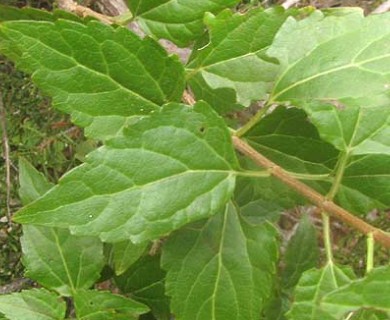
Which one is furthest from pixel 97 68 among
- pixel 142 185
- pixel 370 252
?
pixel 370 252

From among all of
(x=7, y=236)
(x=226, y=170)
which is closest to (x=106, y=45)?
(x=226, y=170)

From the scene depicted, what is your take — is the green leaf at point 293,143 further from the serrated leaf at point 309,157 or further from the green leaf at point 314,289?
the green leaf at point 314,289

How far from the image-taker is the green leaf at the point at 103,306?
40.4 inches

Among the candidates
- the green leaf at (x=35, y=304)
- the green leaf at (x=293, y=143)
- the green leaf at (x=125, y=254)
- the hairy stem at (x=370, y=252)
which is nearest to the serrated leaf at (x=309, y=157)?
the green leaf at (x=293, y=143)

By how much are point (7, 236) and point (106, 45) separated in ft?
1.88

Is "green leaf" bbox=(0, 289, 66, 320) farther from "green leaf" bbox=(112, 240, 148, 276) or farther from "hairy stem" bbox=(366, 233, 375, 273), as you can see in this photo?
"hairy stem" bbox=(366, 233, 375, 273)

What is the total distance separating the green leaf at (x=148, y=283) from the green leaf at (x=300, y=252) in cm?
35

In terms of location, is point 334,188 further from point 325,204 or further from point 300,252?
point 300,252

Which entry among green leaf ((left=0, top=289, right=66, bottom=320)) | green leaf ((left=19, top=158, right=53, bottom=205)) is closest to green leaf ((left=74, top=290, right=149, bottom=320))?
green leaf ((left=0, top=289, right=66, bottom=320))

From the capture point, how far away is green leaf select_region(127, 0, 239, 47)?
101cm

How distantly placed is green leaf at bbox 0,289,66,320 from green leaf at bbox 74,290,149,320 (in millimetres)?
38

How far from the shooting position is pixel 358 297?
29.2 inches

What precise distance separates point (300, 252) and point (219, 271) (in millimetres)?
494

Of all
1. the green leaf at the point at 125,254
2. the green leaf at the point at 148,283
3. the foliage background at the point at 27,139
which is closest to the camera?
the green leaf at the point at 125,254
